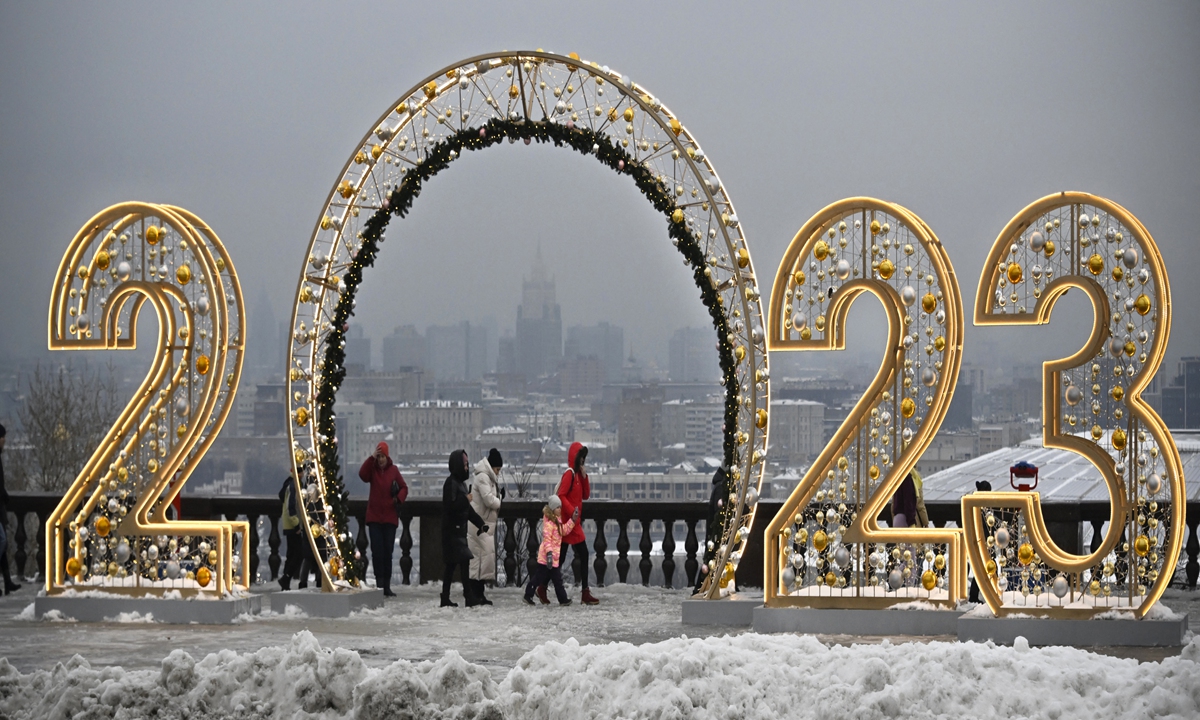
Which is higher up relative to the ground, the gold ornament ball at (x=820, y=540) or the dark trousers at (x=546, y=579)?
the gold ornament ball at (x=820, y=540)

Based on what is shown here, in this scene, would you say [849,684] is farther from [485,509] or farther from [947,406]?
[485,509]

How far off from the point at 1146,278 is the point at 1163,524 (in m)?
1.84

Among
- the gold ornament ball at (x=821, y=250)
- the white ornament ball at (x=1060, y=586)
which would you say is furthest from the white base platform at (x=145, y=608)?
the white ornament ball at (x=1060, y=586)

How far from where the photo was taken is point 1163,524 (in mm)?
10164

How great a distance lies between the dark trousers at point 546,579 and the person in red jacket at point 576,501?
101 mm

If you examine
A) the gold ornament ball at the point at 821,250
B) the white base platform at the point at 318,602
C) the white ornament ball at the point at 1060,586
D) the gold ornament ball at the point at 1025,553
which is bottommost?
the white base platform at the point at 318,602

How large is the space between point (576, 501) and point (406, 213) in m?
3.10

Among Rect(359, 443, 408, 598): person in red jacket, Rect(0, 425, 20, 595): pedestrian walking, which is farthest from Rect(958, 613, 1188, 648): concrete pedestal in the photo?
Rect(0, 425, 20, 595): pedestrian walking

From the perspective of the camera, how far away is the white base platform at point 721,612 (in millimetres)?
11242

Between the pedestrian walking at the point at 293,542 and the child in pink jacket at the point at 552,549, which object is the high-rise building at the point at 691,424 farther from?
the pedestrian walking at the point at 293,542

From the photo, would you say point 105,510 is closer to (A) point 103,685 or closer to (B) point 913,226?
(A) point 103,685

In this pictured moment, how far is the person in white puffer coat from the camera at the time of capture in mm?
12797

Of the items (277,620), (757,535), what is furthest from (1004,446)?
(277,620)

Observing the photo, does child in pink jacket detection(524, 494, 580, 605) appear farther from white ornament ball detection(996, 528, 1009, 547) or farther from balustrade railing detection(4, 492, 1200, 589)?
white ornament ball detection(996, 528, 1009, 547)
